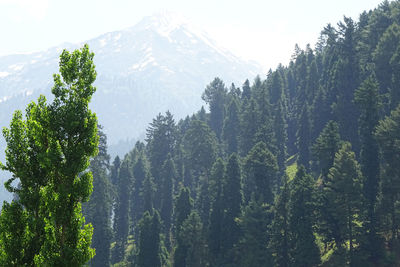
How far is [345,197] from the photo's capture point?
67.7m

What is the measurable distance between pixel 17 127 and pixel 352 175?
5720 centimetres

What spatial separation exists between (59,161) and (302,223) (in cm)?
5496

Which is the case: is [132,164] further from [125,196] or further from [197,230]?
[197,230]

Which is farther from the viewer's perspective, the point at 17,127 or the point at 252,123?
the point at 252,123

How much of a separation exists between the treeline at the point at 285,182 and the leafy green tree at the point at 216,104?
10.7 m

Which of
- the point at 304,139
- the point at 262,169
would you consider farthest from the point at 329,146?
Answer: the point at 304,139

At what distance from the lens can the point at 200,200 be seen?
100062mm

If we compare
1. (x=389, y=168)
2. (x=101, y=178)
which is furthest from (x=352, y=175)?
(x=101, y=178)

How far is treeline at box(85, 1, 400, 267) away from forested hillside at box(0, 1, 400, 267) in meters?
0.21

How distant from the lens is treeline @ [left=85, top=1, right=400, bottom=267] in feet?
226

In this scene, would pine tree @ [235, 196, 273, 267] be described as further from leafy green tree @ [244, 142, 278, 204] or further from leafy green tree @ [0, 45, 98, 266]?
leafy green tree @ [0, 45, 98, 266]

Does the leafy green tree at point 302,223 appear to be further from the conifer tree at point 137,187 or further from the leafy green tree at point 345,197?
the conifer tree at point 137,187

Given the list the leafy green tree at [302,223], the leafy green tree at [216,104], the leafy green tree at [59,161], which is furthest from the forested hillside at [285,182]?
the leafy green tree at [59,161]

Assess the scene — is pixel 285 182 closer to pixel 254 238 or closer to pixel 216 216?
pixel 254 238
